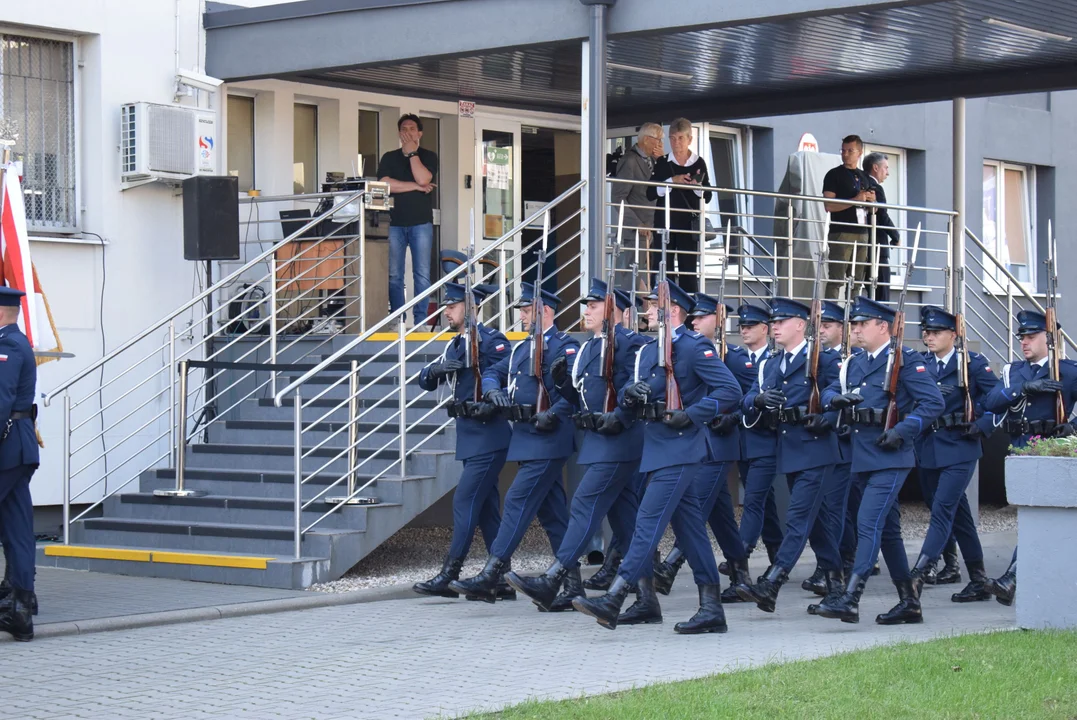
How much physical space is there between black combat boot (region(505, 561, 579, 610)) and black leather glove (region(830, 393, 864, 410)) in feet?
6.27

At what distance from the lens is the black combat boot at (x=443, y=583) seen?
10281 mm

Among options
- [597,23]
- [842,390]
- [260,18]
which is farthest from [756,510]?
[260,18]

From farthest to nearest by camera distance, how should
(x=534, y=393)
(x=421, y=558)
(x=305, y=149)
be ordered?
(x=305, y=149) → (x=421, y=558) → (x=534, y=393)

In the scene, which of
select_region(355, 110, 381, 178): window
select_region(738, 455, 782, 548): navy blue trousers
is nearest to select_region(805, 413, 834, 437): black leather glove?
select_region(738, 455, 782, 548): navy blue trousers

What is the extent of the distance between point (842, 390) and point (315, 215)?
20.2 ft

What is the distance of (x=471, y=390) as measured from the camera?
10680 millimetres

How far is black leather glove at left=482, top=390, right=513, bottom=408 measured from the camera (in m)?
10.1

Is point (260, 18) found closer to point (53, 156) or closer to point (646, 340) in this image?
point (53, 156)

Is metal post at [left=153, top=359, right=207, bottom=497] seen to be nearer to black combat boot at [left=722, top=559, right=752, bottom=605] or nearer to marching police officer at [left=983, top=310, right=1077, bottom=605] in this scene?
black combat boot at [left=722, top=559, right=752, bottom=605]

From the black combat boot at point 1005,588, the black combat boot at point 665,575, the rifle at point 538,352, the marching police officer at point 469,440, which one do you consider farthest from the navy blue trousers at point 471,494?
the black combat boot at point 1005,588

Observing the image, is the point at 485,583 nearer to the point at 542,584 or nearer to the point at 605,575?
the point at 542,584

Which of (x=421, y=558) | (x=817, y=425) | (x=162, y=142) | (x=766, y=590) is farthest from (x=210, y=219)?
(x=766, y=590)

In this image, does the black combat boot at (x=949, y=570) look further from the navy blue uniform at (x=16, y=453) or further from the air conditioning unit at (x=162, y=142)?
the air conditioning unit at (x=162, y=142)

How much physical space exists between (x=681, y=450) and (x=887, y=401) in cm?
150
